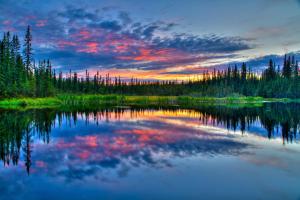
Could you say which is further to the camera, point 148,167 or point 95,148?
point 95,148

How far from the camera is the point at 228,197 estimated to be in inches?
332

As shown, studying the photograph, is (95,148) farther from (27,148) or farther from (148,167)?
(148,167)

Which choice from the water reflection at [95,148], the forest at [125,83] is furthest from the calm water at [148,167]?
the forest at [125,83]

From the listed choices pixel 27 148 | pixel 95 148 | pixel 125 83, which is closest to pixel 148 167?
pixel 95 148

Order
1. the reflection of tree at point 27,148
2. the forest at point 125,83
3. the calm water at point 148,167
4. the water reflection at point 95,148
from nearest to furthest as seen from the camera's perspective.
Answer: the calm water at point 148,167, the water reflection at point 95,148, the reflection of tree at point 27,148, the forest at point 125,83

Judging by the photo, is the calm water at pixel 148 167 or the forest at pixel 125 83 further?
the forest at pixel 125 83

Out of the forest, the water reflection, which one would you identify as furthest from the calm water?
the forest

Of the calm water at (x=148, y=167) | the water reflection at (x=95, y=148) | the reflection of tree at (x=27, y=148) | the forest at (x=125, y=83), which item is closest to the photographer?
the calm water at (x=148, y=167)

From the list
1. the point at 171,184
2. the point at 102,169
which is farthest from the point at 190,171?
the point at 102,169

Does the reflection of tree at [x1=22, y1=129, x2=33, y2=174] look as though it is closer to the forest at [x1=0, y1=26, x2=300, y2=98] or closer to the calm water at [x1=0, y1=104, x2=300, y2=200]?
the calm water at [x1=0, y1=104, x2=300, y2=200]

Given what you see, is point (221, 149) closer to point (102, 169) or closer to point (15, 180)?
point (102, 169)

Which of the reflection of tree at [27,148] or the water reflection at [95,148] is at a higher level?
the reflection of tree at [27,148]

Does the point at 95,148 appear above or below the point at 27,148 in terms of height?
below

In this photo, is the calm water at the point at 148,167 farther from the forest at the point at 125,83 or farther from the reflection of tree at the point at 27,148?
the forest at the point at 125,83
